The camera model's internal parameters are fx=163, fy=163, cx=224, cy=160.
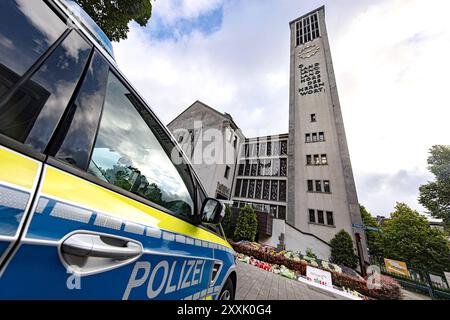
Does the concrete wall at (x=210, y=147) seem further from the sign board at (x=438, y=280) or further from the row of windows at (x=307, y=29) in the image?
the sign board at (x=438, y=280)

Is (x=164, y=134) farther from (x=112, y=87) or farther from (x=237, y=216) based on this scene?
(x=237, y=216)

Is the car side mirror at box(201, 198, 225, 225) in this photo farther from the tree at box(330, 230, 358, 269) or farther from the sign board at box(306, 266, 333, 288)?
the tree at box(330, 230, 358, 269)

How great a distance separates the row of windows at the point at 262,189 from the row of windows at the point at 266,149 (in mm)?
3882

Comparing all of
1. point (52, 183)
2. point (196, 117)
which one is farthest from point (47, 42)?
point (196, 117)

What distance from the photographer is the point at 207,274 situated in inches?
62.7

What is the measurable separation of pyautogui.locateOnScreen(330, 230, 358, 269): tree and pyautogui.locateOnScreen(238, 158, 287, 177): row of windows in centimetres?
817

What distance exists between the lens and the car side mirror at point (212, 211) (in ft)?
5.46

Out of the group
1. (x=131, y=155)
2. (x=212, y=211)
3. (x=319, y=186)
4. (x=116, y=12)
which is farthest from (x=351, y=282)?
(x=116, y=12)

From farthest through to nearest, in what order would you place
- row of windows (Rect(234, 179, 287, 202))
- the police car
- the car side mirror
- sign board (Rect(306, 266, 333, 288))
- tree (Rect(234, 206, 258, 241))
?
row of windows (Rect(234, 179, 287, 202)) < tree (Rect(234, 206, 258, 241)) < sign board (Rect(306, 266, 333, 288)) < the car side mirror < the police car

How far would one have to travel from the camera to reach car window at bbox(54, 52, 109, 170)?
2.50 feet

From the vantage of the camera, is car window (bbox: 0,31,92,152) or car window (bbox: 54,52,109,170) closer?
car window (bbox: 0,31,92,152)

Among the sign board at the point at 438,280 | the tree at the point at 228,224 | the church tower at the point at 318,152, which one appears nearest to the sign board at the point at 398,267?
the sign board at the point at 438,280

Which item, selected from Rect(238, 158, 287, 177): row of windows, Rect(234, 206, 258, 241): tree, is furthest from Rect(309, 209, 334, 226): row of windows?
Rect(238, 158, 287, 177): row of windows

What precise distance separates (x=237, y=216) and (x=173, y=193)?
14.3m
